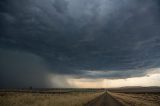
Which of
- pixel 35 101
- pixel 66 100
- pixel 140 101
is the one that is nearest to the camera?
pixel 35 101

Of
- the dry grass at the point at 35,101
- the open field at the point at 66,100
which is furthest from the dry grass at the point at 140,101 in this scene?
the dry grass at the point at 35,101

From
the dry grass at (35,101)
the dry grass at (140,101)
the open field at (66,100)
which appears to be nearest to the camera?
the dry grass at (35,101)

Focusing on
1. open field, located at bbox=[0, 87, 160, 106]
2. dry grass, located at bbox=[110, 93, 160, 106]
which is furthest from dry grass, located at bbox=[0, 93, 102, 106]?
dry grass, located at bbox=[110, 93, 160, 106]

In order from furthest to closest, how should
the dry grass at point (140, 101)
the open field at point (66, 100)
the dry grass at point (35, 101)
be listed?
the dry grass at point (140, 101) → the open field at point (66, 100) → the dry grass at point (35, 101)

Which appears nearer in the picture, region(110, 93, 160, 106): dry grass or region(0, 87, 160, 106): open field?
region(0, 87, 160, 106): open field

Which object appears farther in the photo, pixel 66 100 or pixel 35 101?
pixel 66 100

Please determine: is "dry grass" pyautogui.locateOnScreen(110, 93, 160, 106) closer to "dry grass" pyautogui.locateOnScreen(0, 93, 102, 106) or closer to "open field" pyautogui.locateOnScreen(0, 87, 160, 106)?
"open field" pyautogui.locateOnScreen(0, 87, 160, 106)

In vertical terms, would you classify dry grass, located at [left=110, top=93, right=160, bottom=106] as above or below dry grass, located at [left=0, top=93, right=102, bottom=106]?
below

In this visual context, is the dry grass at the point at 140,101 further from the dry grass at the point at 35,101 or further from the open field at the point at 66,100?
the dry grass at the point at 35,101

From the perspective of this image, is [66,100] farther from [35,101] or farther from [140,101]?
[140,101]

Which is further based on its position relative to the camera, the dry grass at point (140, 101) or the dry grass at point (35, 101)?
the dry grass at point (140, 101)

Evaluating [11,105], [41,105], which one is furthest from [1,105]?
[41,105]

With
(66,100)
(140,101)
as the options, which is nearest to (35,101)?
(66,100)

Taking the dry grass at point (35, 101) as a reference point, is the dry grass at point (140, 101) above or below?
below
